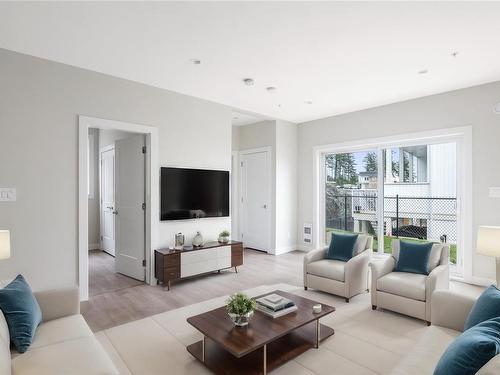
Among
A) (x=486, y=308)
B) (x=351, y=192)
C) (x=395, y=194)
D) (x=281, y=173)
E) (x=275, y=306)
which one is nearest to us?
(x=486, y=308)

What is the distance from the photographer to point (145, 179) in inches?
169

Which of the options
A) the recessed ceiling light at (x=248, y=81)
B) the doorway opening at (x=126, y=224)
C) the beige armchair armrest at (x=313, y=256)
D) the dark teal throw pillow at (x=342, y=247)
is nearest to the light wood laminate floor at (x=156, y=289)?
Answer: the doorway opening at (x=126, y=224)

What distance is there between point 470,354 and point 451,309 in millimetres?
1073

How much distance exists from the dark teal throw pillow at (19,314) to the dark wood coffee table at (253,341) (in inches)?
40.9

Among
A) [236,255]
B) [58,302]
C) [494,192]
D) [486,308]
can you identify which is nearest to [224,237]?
[236,255]

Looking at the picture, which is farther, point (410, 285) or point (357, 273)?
point (357, 273)

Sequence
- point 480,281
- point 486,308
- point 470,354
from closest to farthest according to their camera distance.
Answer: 1. point 470,354
2. point 486,308
3. point 480,281

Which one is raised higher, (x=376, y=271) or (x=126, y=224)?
(x=126, y=224)

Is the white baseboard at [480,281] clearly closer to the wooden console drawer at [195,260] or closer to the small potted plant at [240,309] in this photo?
the wooden console drawer at [195,260]

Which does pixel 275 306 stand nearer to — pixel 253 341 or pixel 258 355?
pixel 258 355

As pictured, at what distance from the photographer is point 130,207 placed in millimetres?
4535

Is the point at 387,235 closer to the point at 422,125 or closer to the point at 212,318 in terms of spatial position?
the point at 422,125

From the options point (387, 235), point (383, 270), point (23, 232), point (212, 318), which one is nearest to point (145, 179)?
point (23, 232)

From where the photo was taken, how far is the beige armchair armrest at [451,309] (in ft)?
6.77
